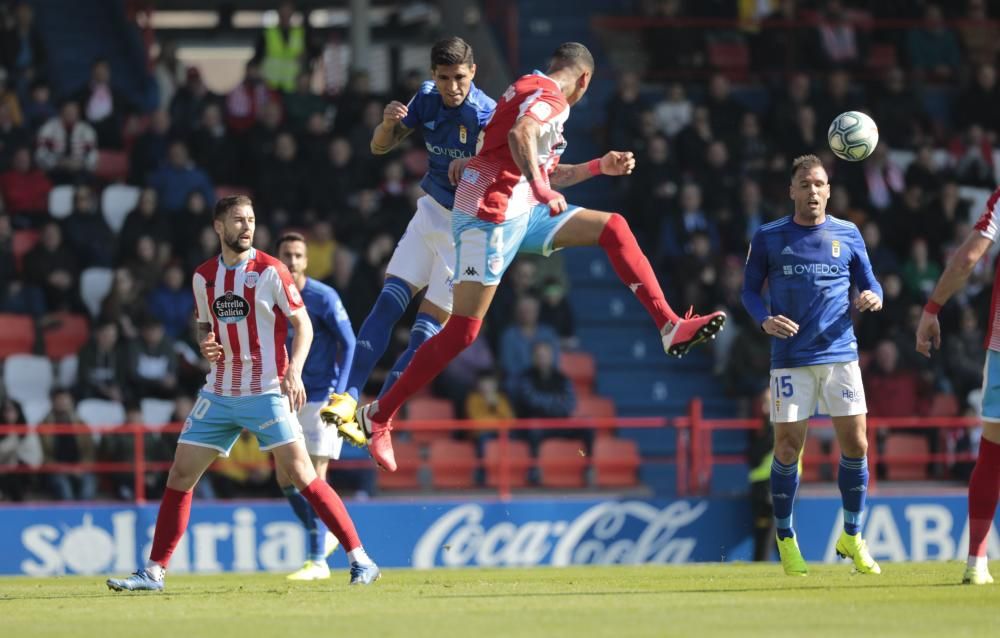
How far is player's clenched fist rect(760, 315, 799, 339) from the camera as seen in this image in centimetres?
1097

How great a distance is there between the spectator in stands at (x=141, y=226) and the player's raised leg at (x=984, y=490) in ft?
37.4

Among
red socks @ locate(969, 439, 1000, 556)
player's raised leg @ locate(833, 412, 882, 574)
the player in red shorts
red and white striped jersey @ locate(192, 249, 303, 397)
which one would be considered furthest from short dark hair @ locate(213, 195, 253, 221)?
red socks @ locate(969, 439, 1000, 556)

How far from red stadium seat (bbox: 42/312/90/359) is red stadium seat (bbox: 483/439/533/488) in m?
4.43

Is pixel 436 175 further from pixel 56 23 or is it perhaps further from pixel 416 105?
pixel 56 23

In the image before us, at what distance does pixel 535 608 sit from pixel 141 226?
36.6ft

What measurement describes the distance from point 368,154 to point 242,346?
10.9 metres

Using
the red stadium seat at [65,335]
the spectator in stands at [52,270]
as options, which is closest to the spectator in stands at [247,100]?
the spectator in stands at [52,270]

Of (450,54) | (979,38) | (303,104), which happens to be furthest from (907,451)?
(450,54)

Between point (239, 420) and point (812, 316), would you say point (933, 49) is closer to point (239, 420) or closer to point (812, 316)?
point (812, 316)

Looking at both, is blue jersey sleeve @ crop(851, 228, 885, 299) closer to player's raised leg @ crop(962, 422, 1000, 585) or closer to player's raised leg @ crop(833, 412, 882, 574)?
player's raised leg @ crop(833, 412, 882, 574)

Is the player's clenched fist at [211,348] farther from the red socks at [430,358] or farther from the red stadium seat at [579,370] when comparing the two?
the red stadium seat at [579,370]

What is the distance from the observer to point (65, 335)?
18844 millimetres

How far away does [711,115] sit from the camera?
22688 millimetres

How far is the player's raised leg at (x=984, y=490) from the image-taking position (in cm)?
985
